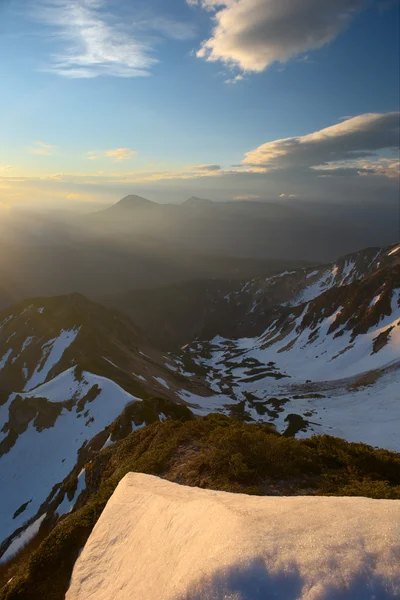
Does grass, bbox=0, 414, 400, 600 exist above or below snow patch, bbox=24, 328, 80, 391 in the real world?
above

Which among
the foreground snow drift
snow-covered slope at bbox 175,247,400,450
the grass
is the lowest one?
snow-covered slope at bbox 175,247,400,450

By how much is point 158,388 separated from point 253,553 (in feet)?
219

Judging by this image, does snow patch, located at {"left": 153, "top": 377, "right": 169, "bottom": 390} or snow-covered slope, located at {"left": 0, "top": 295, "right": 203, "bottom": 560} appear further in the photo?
snow patch, located at {"left": 153, "top": 377, "right": 169, "bottom": 390}

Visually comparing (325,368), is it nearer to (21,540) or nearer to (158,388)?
(158,388)

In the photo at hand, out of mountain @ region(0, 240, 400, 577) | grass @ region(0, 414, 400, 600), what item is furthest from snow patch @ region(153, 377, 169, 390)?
grass @ region(0, 414, 400, 600)

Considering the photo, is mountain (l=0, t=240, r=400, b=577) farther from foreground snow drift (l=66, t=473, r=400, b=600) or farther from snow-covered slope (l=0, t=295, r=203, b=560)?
foreground snow drift (l=66, t=473, r=400, b=600)

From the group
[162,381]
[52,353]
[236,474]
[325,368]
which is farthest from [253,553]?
[52,353]

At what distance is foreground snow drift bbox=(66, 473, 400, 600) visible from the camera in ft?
14.5

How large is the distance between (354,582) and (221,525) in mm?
2556

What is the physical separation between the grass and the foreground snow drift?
199 cm

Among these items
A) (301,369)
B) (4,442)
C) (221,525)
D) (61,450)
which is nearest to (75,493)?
(61,450)

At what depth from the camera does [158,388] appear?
227 ft

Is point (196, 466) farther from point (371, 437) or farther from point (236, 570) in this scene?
point (371, 437)

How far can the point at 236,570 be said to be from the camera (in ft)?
15.7
